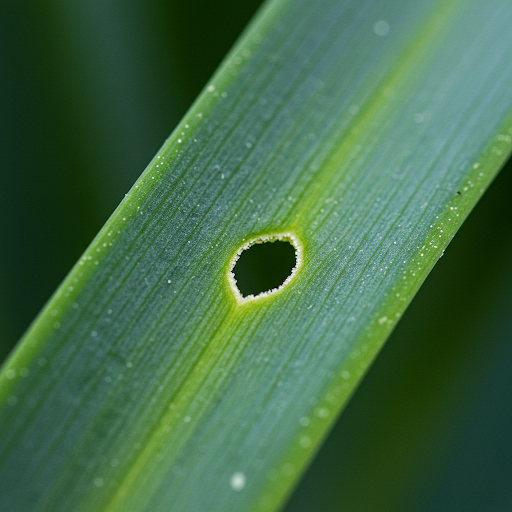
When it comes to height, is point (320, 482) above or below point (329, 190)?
below

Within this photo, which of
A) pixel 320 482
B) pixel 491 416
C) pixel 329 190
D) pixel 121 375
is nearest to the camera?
pixel 121 375

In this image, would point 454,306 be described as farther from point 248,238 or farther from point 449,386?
point 248,238

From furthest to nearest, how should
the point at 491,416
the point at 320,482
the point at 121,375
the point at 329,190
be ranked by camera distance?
1. the point at 320,482
2. the point at 491,416
3. the point at 329,190
4. the point at 121,375

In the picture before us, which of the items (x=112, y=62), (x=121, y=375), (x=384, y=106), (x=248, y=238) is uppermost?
(x=112, y=62)

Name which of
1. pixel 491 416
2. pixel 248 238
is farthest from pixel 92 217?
pixel 491 416

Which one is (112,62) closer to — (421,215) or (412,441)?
(421,215)

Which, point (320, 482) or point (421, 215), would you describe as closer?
point (421, 215)
